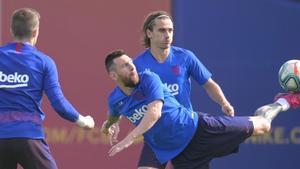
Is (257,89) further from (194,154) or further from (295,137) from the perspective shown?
(194,154)

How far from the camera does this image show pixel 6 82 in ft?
18.9

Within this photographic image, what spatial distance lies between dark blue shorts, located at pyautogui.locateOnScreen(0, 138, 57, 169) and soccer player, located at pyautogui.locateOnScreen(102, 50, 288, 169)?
0.66m

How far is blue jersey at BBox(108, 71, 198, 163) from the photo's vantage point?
571 centimetres

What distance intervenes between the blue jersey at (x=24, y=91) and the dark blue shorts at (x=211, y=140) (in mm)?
839

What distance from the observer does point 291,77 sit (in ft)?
21.7

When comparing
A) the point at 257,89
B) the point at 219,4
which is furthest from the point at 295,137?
A: the point at 219,4

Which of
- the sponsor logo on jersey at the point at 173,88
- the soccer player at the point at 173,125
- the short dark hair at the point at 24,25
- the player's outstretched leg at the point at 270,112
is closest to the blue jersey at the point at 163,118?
the soccer player at the point at 173,125

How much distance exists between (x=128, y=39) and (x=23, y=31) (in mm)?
2413

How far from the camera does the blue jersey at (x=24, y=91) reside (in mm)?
5750

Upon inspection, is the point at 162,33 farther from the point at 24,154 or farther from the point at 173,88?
the point at 24,154

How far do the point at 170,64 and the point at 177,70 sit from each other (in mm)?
72

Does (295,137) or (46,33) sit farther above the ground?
(46,33)

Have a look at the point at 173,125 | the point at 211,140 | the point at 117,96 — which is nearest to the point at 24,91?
the point at 117,96

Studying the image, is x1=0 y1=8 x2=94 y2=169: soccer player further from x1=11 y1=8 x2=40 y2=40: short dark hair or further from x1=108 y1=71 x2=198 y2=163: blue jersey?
x1=108 y1=71 x2=198 y2=163: blue jersey
